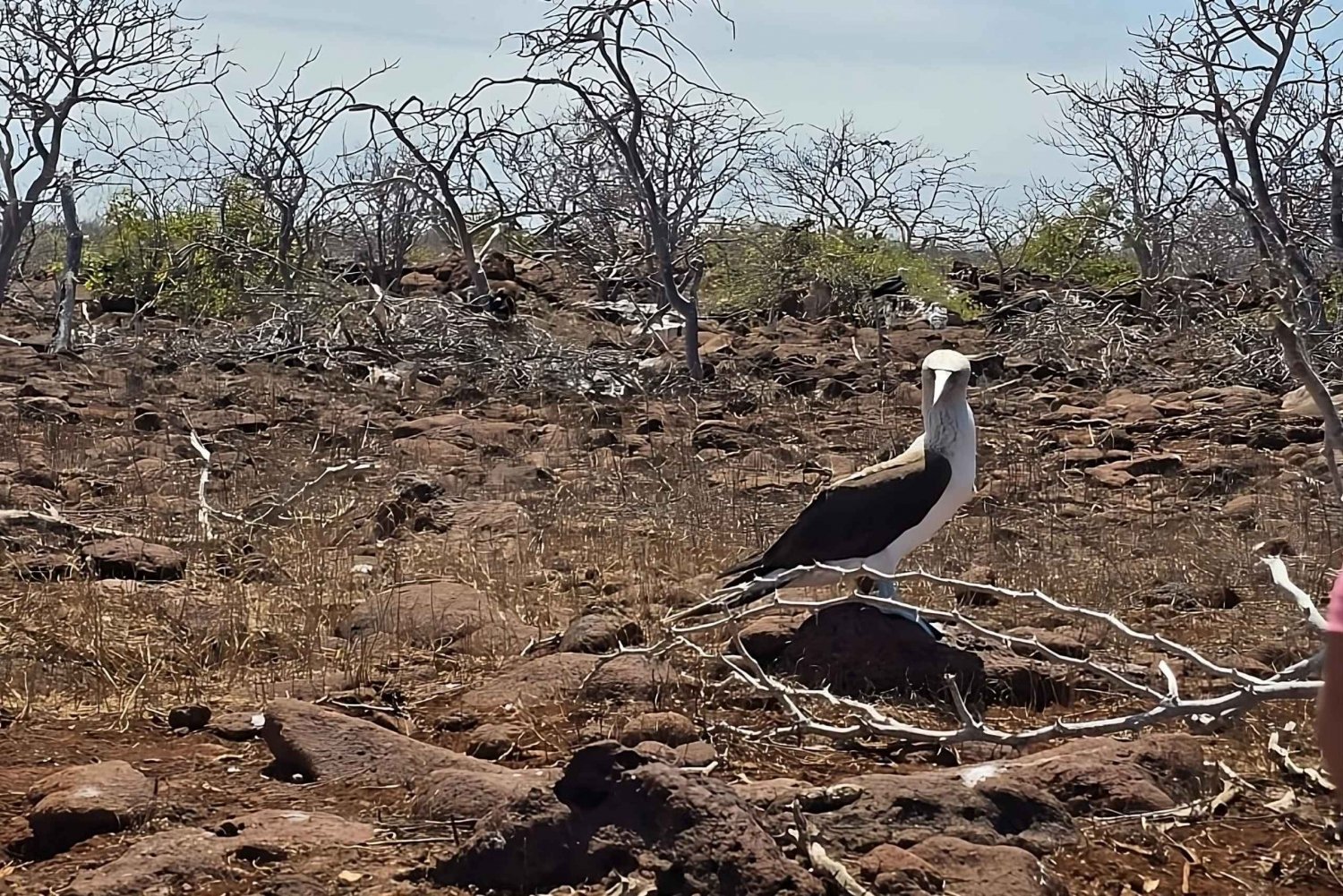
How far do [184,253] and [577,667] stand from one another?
493 inches

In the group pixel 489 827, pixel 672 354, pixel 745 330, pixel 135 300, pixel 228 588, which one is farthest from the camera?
pixel 135 300

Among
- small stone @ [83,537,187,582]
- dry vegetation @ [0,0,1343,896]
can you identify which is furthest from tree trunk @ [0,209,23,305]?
small stone @ [83,537,187,582]

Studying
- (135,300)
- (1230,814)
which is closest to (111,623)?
(1230,814)

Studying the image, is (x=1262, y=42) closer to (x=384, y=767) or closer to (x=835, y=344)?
(x=835, y=344)

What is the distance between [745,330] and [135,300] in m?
7.08

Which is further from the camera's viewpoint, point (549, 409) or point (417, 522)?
point (549, 409)

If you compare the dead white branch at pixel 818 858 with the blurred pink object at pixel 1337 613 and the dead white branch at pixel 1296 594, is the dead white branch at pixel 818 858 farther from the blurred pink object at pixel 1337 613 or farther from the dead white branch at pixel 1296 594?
the blurred pink object at pixel 1337 613

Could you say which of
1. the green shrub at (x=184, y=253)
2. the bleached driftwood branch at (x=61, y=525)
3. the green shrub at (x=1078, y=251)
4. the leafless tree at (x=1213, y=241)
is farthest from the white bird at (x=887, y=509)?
the green shrub at (x=1078, y=251)

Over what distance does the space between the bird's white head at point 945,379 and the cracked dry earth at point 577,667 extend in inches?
29.9

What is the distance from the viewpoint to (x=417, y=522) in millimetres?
7520

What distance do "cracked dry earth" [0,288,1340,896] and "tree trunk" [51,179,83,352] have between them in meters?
3.98

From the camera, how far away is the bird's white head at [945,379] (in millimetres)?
5406

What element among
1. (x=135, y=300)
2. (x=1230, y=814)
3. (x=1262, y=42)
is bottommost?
(x=1230, y=814)

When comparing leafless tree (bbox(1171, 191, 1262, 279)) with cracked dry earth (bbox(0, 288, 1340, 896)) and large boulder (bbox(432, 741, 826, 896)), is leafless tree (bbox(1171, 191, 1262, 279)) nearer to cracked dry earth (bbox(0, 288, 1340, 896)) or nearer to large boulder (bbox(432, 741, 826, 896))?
cracked dry earth (bbox(0, 288, 1340, 896))
